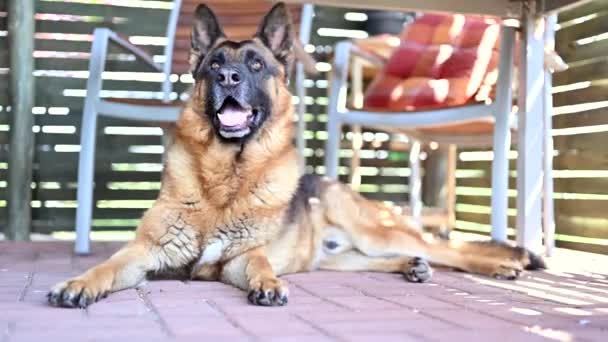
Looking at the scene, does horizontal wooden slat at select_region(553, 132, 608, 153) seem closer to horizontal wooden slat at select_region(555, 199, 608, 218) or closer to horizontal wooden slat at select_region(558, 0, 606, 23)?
horizontal wooden slat at select_region(555, 199, 608, 218)

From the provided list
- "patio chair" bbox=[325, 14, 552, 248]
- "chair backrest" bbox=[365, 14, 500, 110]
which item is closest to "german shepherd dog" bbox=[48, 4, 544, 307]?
"patio chair" bbox=[325, 14, 552, 248]

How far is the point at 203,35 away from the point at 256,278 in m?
1.25

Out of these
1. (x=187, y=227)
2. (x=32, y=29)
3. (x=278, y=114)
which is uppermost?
(x=32, y=29)

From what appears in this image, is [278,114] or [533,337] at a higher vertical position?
[278,114]

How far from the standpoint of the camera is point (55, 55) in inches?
203

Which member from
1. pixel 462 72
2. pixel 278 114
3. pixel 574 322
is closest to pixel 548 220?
pixel 462 72

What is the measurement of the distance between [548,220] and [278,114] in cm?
172

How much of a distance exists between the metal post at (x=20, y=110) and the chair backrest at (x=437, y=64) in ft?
7.00

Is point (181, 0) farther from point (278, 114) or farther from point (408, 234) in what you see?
point (408, 234)

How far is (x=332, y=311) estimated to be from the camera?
84.8 inches

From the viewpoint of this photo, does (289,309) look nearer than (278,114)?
Yes

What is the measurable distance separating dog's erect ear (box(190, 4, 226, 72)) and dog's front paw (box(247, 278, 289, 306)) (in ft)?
4.06

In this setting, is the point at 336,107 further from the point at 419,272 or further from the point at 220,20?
the point at 419,272

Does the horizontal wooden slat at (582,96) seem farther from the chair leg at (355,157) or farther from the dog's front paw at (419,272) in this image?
the dog's front paw at (419,272)
